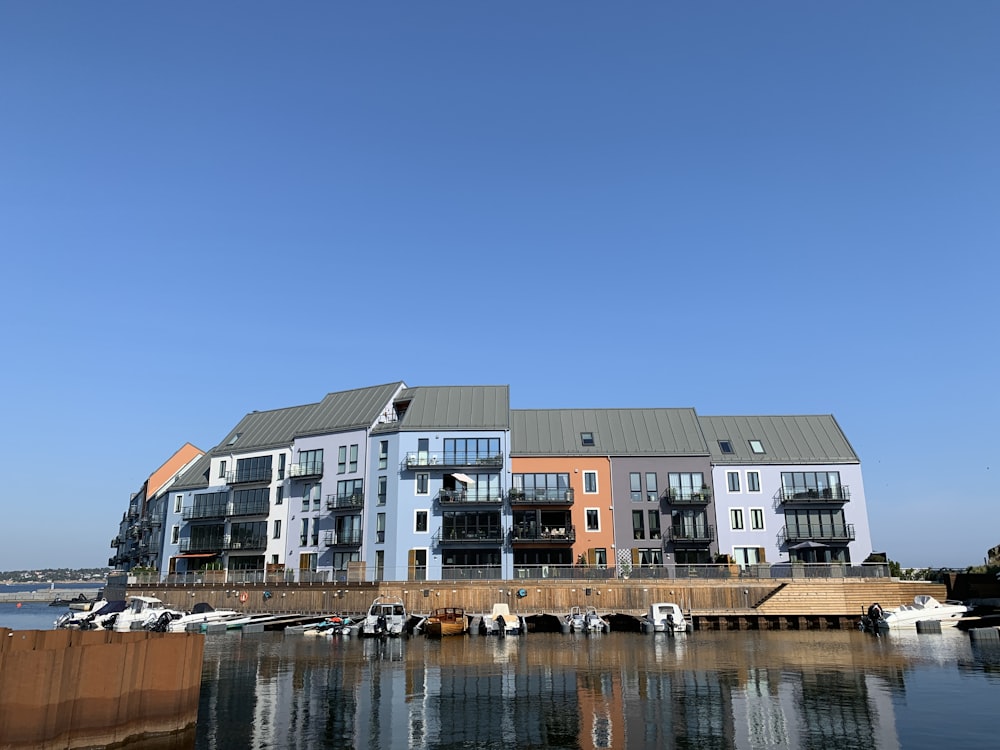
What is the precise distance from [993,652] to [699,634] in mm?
17002

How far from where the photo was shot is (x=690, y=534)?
6397 cm

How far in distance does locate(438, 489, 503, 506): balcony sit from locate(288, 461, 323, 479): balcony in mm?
12558

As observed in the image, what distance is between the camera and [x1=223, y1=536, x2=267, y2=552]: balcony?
230 ft

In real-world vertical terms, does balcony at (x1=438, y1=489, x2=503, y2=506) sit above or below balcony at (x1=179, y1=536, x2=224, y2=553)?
above

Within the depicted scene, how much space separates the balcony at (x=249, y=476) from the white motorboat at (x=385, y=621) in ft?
78.9

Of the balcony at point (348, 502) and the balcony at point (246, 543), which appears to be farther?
the balcony at point (246, 543)

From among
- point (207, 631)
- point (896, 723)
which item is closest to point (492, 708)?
point (896, 723)

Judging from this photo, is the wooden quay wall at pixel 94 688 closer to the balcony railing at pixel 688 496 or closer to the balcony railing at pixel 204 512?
the balcony railing at pixel 688 496

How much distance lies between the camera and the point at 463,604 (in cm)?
5603

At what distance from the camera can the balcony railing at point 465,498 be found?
208 ft

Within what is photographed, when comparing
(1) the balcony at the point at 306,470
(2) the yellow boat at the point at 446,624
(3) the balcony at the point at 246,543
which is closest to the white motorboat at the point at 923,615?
(2) the yellow boat at the point at 446,624

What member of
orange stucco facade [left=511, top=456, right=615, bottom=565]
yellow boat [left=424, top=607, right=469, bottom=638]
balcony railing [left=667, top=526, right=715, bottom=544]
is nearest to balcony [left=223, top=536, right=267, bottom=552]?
orange stucco facade [left=511, top=456, right=615, bottom=565]

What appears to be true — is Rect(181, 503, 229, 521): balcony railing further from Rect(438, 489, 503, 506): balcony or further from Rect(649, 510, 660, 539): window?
Rect(649, 510, 660, 539): window

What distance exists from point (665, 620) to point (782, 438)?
26.2 meters
